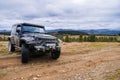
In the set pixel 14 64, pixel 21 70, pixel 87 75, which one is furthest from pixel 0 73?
pixel 87 75

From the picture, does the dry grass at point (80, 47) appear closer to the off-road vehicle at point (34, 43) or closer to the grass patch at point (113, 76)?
the off-road vehicle at point (34, 43)

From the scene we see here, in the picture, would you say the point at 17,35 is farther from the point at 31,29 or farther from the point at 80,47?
the point at 80,47

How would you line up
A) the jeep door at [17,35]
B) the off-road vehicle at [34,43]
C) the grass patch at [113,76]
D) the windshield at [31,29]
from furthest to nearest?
the jeep door at [17,35] → the windshield at [31,29] → the off-road vehicle at [34,43] → the grass patch at [113,76]

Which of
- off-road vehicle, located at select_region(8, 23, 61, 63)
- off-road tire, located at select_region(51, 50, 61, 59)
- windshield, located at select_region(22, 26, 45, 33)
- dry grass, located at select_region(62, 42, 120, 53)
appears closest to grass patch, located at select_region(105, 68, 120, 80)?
off-road vehicle, located at select_region(8, 23, 61, 63)

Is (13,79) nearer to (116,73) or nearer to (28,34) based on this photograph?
(116,73)

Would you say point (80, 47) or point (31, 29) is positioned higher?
point (31, 29)

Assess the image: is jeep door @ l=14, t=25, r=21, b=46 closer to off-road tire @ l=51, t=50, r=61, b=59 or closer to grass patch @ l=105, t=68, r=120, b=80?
off-road tire @ l=51, t=50, r=61, b=59

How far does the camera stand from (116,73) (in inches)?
350

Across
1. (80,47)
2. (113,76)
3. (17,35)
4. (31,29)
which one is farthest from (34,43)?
(80,47)

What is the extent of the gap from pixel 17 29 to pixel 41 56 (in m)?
2.09

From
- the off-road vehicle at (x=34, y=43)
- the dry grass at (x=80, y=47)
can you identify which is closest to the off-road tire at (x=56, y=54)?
the off-road vehicle at (x=34, y=43)

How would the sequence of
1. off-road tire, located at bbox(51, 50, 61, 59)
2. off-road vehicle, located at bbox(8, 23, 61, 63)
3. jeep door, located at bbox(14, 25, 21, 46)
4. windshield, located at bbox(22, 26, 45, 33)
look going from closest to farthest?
off-road vehicle, located at bbox(8, 23, 61, 63), off-road tire, located at bbox(51, 50, 61, 59), windshield, located at bbox(22, 26, 45, 33), jeep door, located at bbox(14, 25, 21, 46)

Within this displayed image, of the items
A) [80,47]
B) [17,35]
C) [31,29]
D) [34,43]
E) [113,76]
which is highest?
[31,29]

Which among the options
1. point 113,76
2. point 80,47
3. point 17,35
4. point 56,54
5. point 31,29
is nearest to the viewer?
point 113,76
